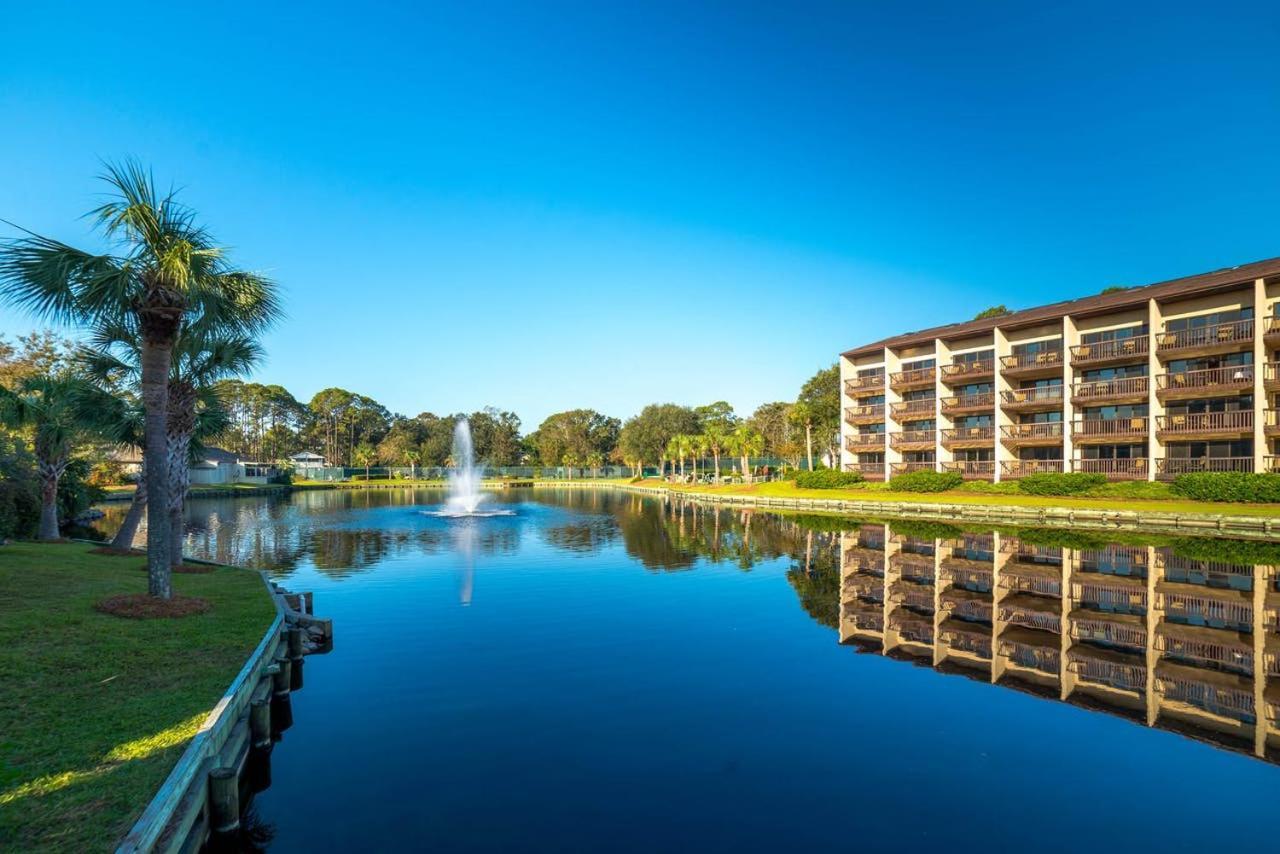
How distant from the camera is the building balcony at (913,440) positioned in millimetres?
53750

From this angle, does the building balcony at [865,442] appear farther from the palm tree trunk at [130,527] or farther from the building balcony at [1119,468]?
the palm tree trunk at [130,527]

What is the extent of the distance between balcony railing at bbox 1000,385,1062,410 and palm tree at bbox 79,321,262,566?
4869cm

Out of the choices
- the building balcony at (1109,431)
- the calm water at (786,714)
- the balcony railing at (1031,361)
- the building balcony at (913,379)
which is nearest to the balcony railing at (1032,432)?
the building balcony at (1109,431)

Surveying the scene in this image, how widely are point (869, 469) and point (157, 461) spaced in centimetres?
5450

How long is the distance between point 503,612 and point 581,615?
A: 2211 mm

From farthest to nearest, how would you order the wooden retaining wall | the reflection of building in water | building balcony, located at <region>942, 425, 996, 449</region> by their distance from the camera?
1. building balcony, located at <region>942, 425, 996, 449</region>
2. the reflection of building in water
3. the wooden retaining wall

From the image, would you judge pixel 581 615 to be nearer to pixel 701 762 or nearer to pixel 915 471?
pixel 701 762

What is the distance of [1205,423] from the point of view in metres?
39.7

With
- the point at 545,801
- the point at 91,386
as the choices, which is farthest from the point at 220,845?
the point at 91,386

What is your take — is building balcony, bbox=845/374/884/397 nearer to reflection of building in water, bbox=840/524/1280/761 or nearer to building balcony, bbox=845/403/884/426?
building balcony, bbox=845/403/884/426

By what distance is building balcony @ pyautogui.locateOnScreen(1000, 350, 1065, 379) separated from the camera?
4731 centimetres

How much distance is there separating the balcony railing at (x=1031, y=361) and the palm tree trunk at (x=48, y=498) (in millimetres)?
56128

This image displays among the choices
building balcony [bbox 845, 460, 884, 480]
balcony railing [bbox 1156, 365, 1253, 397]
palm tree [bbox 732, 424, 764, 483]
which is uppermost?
balcony railing [bbox 1156, 365, 1253, 397]

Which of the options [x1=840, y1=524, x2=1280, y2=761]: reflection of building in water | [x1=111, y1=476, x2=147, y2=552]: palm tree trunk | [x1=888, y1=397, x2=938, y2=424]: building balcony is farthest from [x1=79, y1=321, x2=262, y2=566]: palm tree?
[x1=888, y1=397, x2=938, y2=424]: building balcony
